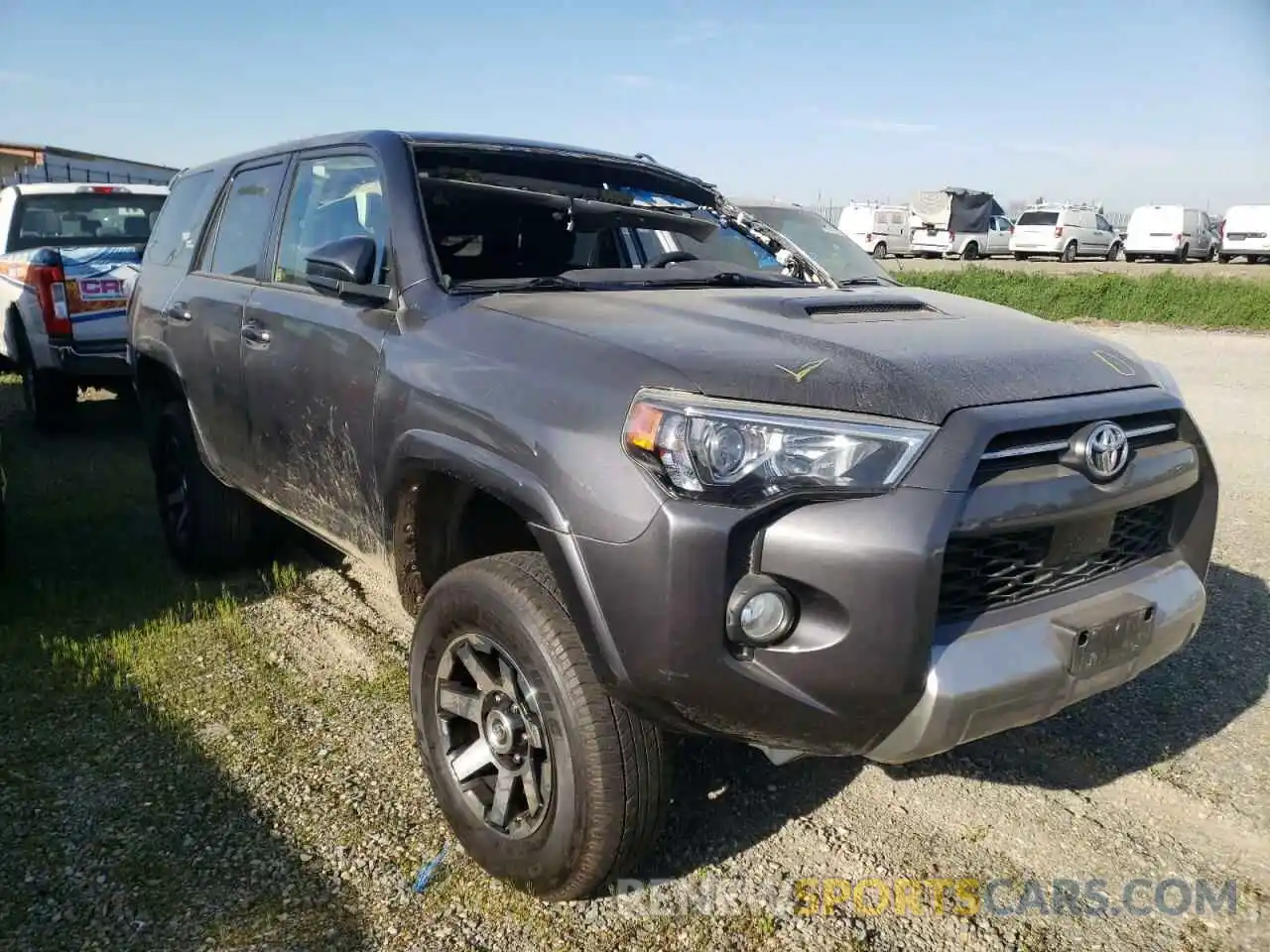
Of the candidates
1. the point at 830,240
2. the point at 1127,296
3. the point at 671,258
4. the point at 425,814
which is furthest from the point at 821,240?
the point at 1127,296

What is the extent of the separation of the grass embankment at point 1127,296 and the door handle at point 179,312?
1445cm

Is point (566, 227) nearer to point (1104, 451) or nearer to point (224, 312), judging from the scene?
point (224, 312)

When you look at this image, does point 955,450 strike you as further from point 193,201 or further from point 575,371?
point 193,201

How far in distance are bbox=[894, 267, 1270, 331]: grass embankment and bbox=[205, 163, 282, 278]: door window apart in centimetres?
1440

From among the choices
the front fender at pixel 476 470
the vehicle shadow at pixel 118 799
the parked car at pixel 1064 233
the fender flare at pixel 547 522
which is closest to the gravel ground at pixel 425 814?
the vehicle shadow at pixel 118 799

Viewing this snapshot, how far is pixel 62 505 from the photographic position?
5.79m

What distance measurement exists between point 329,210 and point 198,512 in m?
1.76

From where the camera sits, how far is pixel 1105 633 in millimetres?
2219

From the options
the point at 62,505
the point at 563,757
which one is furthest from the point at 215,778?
the point at 62,505

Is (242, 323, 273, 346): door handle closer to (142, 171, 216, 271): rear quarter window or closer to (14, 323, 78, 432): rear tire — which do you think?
(142, 171, 216, 271): rear quarter window

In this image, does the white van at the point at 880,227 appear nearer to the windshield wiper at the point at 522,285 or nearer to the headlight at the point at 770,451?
the windshield wiper at the point at 522,285

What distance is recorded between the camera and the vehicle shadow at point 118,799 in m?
2.37

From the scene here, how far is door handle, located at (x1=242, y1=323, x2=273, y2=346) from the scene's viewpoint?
3.45 m

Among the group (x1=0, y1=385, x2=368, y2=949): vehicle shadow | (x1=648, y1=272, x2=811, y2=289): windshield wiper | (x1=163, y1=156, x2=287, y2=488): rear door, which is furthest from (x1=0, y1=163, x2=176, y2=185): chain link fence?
(x1=648, y1=272, x2=811, y2=289): windshield wiper
